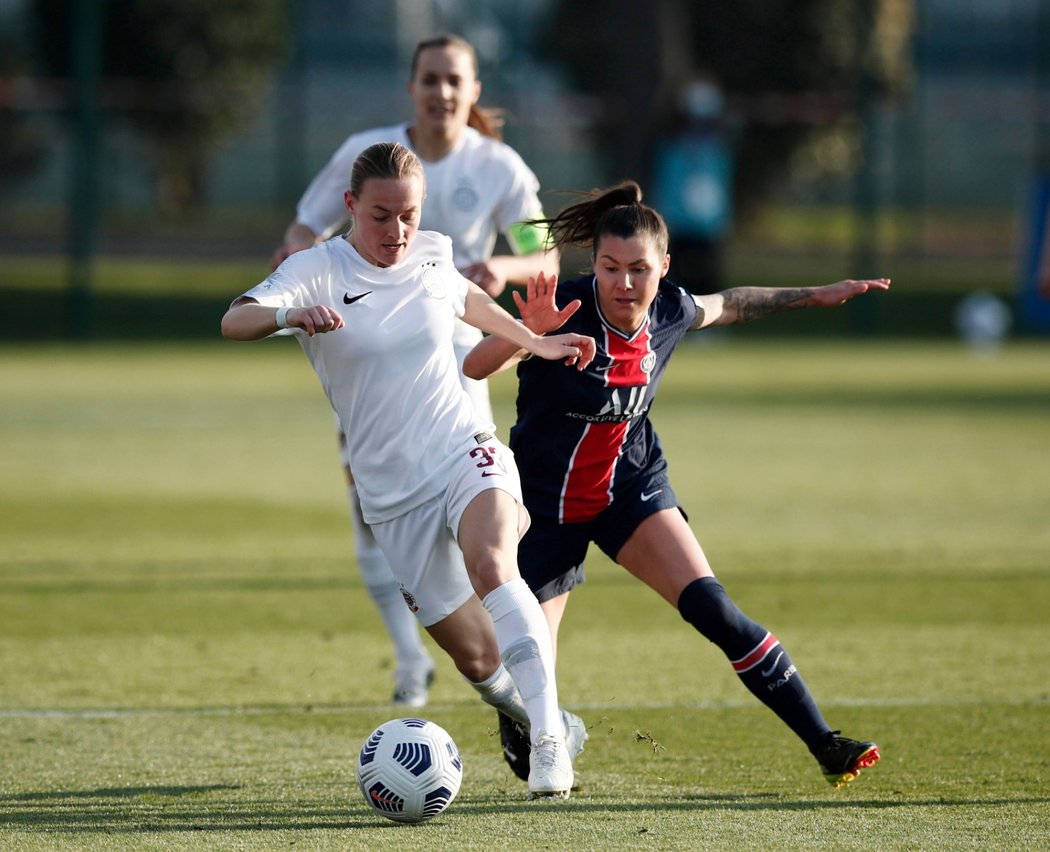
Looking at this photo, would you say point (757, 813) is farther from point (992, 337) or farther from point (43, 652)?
point (992, 337)

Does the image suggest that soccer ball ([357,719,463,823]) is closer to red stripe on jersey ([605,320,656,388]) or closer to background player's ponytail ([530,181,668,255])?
red stripe on jersey ([605,320,656,388])

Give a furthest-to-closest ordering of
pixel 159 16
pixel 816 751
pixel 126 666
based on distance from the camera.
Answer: pixel 159 16 → pixel 126 666 → pixel 816 751

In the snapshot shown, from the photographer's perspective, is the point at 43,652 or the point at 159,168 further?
the point at 159,168

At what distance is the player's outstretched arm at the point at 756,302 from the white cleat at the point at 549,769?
61.4 inches

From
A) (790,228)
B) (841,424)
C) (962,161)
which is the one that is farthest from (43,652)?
(962,161)

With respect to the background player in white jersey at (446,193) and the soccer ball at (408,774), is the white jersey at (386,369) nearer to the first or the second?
the soccer ball at (408,774)

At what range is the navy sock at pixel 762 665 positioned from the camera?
17.0 feet

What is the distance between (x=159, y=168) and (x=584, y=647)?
83.6ft

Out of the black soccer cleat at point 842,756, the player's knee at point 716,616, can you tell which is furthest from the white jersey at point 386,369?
the black soccer cleat at point 842,756

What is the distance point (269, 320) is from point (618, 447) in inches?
48.8

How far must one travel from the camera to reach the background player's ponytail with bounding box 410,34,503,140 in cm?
698

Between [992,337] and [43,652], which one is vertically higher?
[43,652]

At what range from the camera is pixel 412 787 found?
4.84 meters

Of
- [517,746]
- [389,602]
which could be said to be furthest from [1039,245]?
[517,746]
